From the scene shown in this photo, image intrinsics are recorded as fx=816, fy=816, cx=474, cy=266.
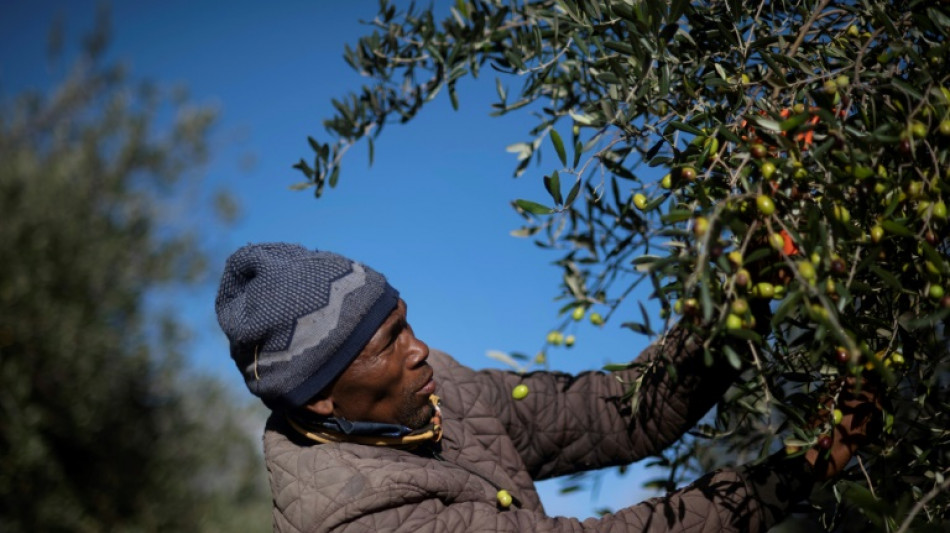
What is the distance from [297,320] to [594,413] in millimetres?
912

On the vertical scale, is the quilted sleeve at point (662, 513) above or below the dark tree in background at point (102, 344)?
below

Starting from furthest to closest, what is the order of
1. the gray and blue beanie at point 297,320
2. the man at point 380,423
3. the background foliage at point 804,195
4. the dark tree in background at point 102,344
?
the dark tree in background at point 102,344
the gray and blue beanie at point 297,320
the man at point 380,423
the background foliage at point 804,195

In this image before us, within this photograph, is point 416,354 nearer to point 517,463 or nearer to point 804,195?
point 517,463

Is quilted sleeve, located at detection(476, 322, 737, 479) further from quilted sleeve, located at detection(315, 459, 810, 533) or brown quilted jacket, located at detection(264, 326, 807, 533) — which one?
quilted sleeve, located at detection(315, 459, 810, 533)

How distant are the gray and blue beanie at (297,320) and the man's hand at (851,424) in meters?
1.05

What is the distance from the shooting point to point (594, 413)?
236 centimetres

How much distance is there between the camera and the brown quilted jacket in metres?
1.75

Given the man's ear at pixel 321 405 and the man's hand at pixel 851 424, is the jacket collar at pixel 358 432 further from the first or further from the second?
the man's hand at pixel 851 424

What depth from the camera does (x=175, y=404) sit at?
8383 millimetres

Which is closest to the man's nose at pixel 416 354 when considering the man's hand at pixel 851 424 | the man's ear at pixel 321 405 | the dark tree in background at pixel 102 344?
the man's ear at pixel 321 405

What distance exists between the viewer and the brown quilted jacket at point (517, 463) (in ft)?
5.75

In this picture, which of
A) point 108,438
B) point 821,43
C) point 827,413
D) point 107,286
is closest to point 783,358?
point 827,413

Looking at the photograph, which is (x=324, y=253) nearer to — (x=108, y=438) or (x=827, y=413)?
(x=827, y=413)

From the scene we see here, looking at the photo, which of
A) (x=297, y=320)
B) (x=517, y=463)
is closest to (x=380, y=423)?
(x=297, y=320)
